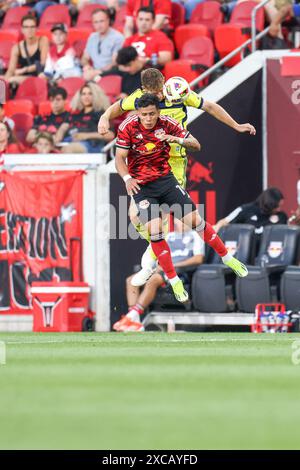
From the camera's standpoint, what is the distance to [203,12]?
21125 mm

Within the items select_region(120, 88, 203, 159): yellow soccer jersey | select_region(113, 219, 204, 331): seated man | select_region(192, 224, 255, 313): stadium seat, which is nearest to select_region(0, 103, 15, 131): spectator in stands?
select_region(113, 219, 204, 331): seated man

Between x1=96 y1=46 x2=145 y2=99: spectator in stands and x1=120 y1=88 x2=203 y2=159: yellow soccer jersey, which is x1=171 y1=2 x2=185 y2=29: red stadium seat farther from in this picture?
x1=120 y1=88 x2=203 y2=159: yellow soccer jersey

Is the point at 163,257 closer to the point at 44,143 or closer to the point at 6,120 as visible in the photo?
the point at 44,143

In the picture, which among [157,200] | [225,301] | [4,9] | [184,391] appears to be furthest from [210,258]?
[184,391]

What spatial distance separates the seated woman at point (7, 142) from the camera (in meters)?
19.9

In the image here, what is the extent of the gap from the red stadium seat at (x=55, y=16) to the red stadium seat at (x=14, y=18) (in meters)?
0.72

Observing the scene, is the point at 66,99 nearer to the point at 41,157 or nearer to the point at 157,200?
the point at 41,157

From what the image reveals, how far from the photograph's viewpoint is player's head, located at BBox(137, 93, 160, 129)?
13.8 meters

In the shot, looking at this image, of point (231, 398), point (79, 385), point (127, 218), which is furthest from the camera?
point (127, 218)

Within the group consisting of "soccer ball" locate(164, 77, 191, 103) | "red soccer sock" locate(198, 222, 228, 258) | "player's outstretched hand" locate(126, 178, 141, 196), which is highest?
"soccer ball" locate(164, 77, 191, 103)

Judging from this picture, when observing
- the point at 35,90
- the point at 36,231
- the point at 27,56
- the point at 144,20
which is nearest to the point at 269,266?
the point at 36,231

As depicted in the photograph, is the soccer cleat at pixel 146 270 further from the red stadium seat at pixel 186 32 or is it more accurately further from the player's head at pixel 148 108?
the red stadium seat at pixel 186 32

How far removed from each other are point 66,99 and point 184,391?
1259 centimetres

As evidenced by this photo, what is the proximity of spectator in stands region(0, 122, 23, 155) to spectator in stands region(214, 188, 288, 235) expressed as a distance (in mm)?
3332
